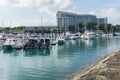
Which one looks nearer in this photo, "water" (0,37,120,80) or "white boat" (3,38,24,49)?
"water" (0,37,120,80)

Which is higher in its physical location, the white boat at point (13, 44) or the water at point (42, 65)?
the white boat at point (13, 44)

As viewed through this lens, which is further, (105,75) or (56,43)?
(56,43)

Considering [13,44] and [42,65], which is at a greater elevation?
A: [13,44]

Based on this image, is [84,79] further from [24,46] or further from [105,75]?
[24,46]

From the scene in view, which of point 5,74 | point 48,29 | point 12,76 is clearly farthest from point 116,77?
point 48,29

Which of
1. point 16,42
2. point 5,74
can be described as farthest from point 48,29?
point 5,74

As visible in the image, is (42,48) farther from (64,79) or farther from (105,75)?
(105,75)

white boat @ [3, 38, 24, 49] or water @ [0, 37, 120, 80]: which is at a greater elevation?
white boat @ [3, 38, 24, 49]

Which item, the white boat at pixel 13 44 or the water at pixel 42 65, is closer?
the water at pixel 42 65

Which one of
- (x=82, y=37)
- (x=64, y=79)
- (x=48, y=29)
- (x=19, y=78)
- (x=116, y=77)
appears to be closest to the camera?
(x=116, y=77)

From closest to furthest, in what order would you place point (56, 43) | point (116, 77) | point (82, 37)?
point (116, 77)
point (56, 43)
point (82, 37)

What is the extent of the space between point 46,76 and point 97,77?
1285 cm

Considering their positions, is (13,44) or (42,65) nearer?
(42,65)

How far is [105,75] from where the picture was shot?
21906 millimetres
